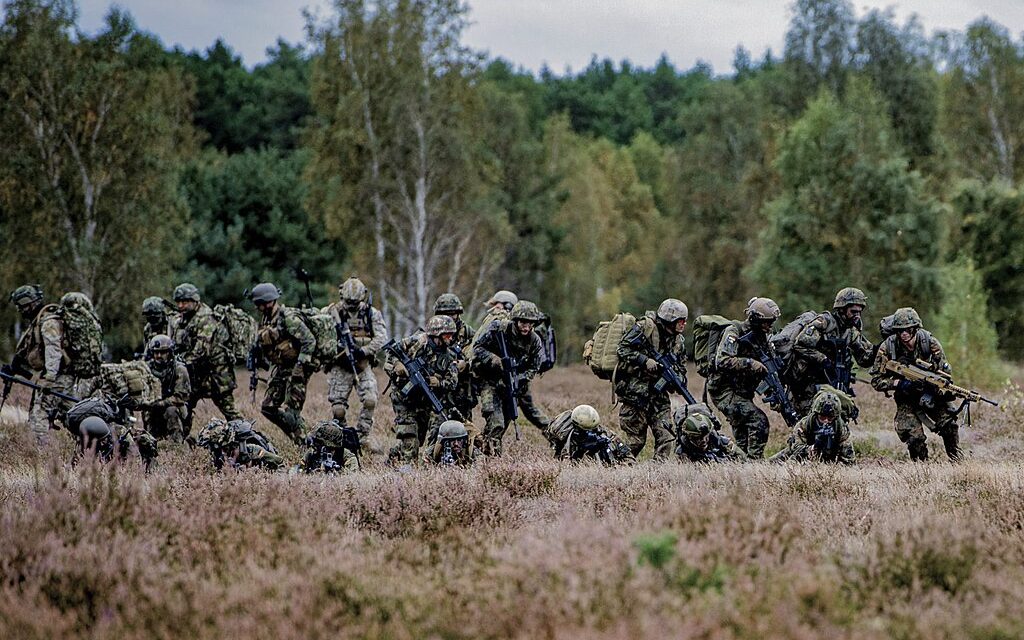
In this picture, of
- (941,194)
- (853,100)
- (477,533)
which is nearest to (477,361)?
(477,533)

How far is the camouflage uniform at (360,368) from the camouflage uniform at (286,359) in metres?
0.67

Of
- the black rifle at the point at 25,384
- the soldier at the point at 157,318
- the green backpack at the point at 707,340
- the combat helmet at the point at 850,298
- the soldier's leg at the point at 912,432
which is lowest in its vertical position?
the black rifle at the point at 25,384

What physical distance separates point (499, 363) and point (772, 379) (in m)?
2.91

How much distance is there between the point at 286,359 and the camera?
37.6ft

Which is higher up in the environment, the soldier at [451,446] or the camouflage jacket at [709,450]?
Result: the camouflage jacket at [709,450]

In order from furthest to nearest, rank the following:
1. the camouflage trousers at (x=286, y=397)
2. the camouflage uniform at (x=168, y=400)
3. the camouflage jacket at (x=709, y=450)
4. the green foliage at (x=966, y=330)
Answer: the green foliage at (x=966, y=330) < the camouflage uniform at (x=168, y=400) < the camouflage trousers at (x=286, y=397) < the camouflage jacket at (x=709, y=450)

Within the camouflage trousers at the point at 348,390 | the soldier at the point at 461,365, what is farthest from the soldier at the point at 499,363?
the camouflage trousers at the point at 348,390

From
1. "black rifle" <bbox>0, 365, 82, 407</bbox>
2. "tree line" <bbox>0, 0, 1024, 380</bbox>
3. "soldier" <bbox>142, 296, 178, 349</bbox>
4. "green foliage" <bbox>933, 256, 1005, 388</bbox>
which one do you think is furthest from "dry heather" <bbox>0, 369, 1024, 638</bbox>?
"tree line" <bbox>0, 0, 1024, 380</bbox>

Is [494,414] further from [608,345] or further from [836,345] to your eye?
[836,345]

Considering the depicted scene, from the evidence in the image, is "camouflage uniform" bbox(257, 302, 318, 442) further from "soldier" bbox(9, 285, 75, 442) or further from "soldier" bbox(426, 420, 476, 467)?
"soldier" bbox(9, 285, 75, 442)

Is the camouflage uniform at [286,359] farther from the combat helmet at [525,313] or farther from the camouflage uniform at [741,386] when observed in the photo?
the camouflage uniform at [741,386]

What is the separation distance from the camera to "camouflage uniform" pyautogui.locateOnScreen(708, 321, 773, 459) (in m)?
10.6

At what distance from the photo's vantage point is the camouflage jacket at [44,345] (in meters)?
11.5

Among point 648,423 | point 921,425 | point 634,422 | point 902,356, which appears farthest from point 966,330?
point 634,422
